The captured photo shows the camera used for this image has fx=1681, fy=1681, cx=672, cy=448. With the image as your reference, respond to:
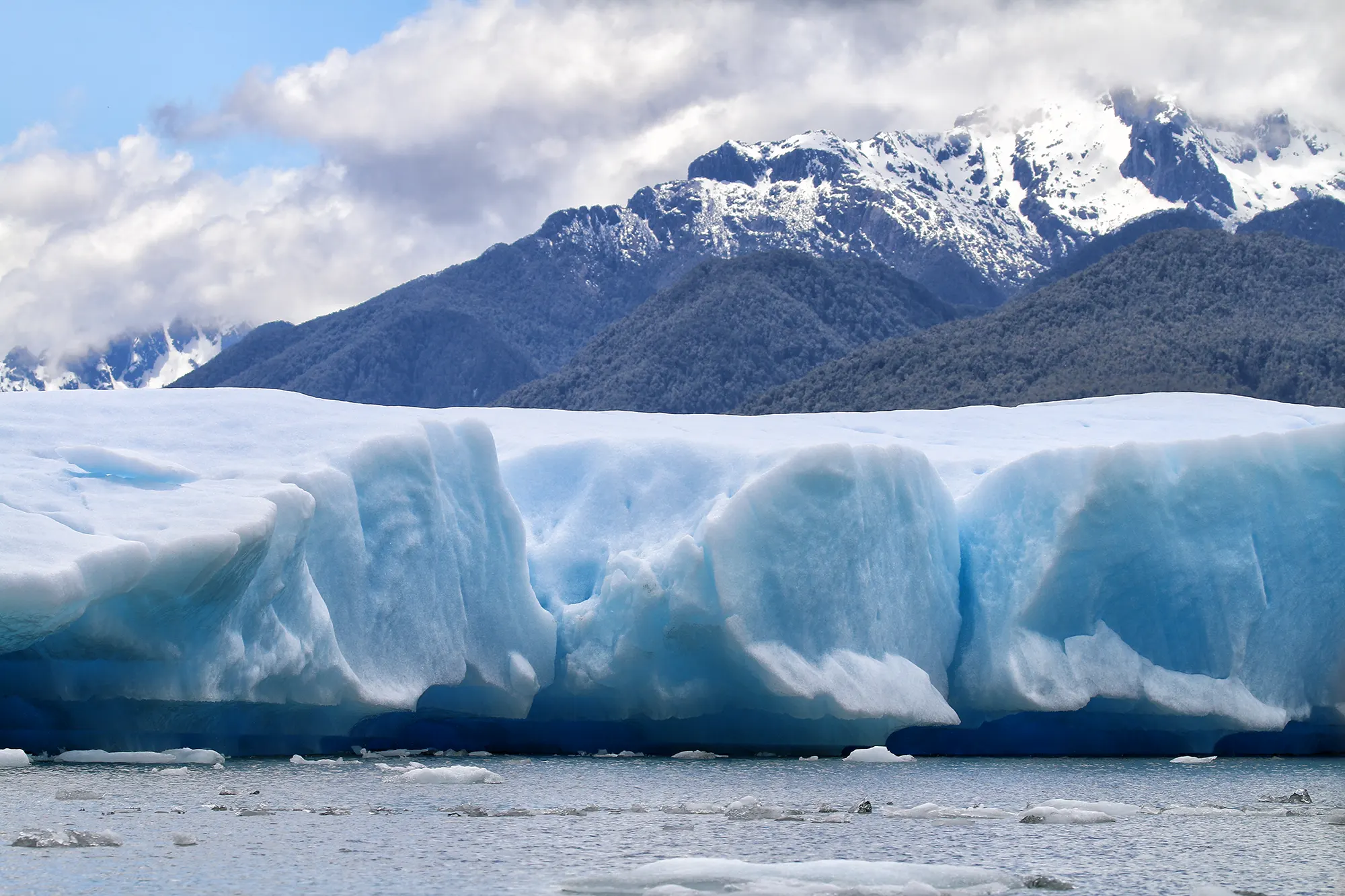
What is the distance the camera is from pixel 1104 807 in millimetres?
10078

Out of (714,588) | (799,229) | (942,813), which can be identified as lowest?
(942,813)

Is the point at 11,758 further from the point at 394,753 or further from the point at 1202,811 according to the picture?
the point at 1202,811

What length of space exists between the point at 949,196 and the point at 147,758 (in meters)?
176

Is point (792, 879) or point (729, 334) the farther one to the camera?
point (729, 334)

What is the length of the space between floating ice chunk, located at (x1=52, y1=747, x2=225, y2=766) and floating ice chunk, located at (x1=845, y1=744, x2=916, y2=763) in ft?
17.5

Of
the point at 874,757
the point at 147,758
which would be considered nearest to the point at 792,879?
the point at 147,758

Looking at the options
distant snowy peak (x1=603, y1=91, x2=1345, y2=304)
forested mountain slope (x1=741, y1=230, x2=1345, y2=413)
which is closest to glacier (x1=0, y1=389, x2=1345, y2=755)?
forested mountain slope (x1=741, y1=230, x2=1345, y2=413)

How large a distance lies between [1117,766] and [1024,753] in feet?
6.92

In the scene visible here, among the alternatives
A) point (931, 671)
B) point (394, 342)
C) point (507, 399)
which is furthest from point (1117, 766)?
point (394, 342)

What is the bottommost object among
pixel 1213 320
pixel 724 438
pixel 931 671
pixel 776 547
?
pixel 931 671

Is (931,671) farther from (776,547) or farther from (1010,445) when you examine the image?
(1010,445)

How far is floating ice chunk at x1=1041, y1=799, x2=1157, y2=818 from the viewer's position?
984cm

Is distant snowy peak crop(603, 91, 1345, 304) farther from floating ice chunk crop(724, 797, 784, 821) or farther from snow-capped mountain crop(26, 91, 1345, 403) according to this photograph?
floating ice chunk crop(724, 797, 784, 821)

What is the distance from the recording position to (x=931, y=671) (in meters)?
15.0
